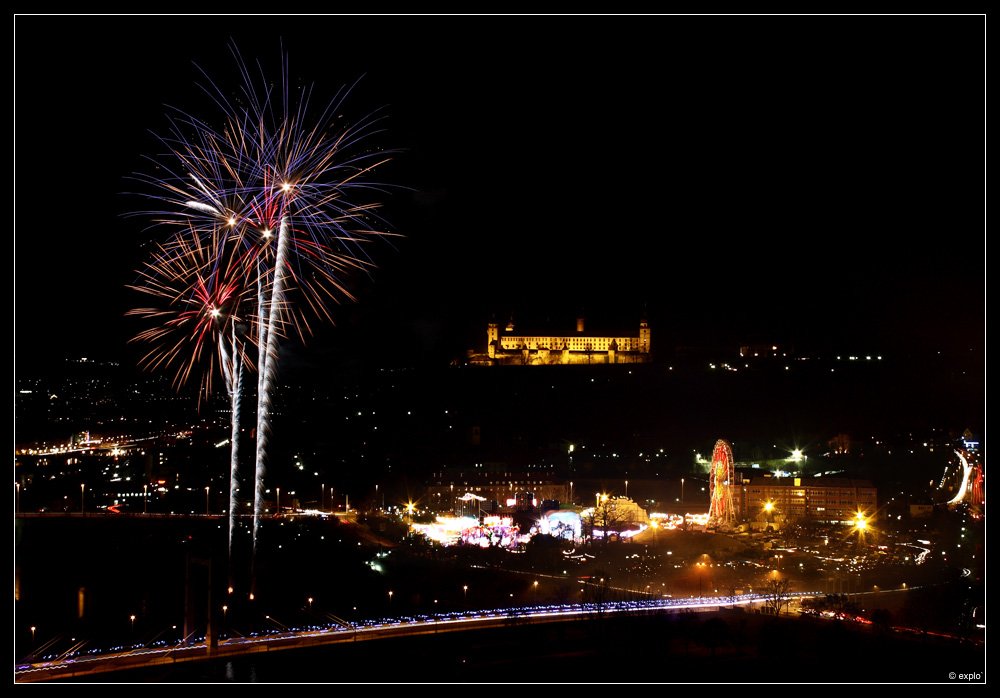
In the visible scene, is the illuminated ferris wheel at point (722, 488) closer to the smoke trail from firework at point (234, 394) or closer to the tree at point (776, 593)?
the tree at point (776, 593)

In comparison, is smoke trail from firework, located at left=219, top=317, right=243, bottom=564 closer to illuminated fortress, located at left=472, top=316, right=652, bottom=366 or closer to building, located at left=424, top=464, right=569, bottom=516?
building, located at left=424, top=464, right=569, bottom=516

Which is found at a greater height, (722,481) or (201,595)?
(722,481)

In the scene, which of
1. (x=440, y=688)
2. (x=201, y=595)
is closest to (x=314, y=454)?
(x=201, y=595)

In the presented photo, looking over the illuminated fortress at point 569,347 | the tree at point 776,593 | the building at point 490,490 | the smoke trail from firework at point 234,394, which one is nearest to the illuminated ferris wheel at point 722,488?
the building at point 490,490

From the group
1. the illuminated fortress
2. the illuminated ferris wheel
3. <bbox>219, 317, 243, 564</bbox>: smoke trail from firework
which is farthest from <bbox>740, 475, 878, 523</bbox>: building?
the illuminated fortress

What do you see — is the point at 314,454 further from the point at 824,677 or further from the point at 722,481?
the point at 824,677

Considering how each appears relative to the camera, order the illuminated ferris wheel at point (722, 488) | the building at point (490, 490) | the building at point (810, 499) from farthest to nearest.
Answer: the building at point (490, 490)
the building at point (810, 499)
the illuminated ferris wheel at point (722, 488)
